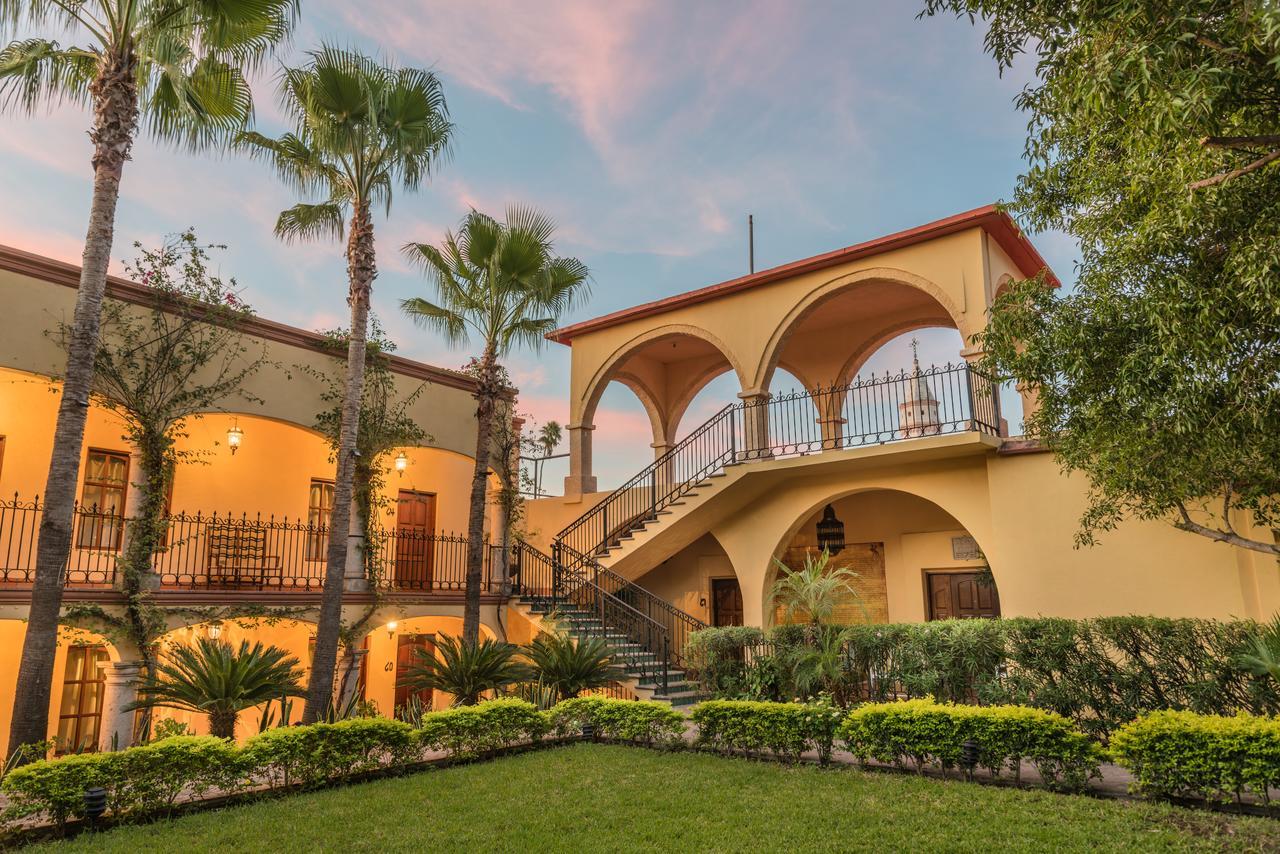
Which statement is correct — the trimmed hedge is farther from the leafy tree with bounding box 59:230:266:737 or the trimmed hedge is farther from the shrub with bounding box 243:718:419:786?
the leafy tree with bounding box 59:230:266:737

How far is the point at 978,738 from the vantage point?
6.80 meters

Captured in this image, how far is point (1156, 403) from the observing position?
6.22 meters

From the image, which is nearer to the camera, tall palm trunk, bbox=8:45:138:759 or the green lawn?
the green lawn

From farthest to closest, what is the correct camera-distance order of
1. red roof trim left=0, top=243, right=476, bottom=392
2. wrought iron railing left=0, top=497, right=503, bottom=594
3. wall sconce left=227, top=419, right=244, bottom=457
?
wall sconce left=227, top=419, right=244, bottom=457 → wrought iron railing left=0, top=497, right=503, bottom=594 → red roof trim left=0, top=243, right=476, bottom=392

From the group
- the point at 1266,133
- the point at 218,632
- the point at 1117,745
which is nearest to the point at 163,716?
the point at 218,632

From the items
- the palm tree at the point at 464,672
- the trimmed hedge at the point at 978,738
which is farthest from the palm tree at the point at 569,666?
the trimmed hedge at the point at 978,738

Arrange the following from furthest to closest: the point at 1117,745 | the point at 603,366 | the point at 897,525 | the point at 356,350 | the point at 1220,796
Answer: the point at 603,366 < the point at 897,525 < the point at 356,350 < the point at 1117,745 < the point at 1220,796

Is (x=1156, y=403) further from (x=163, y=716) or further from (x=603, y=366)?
(x=163, y=716)

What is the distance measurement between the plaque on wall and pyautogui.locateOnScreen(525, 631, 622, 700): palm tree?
270 inches

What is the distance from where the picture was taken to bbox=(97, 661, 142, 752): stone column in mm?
8750

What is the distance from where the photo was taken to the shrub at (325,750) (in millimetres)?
6801

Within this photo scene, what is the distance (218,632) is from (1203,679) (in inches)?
456

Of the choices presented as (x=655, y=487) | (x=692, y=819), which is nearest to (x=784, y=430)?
(x=655, y=487)

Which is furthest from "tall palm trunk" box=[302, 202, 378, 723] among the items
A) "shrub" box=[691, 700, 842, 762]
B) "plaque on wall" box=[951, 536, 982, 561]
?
"plaque on wall" box=[951, 536, 982, 561]
